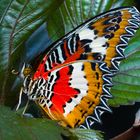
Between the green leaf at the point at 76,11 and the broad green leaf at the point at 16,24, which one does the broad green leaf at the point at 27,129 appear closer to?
the broad green leaf at the point at 16,24

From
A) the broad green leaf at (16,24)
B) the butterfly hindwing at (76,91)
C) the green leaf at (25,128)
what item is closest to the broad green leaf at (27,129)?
the green leaf at (25,128)

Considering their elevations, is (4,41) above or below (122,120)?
above

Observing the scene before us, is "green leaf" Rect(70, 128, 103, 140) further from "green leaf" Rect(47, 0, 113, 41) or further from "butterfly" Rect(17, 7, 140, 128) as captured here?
"green leaf" Rect(47, 0, 113, 41)

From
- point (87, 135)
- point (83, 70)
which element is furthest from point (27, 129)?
point (83, 70)

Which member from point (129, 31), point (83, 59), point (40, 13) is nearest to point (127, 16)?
point (129, 31)

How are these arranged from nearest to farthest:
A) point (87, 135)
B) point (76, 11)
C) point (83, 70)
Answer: point (87, 135) → point (83, 70) → point (76, 11)

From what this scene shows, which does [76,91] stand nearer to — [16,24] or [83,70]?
[83,70]

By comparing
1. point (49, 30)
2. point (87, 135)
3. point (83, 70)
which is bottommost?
A: point (87, 135)

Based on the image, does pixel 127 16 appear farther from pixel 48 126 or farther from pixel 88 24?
pixel 48 126
